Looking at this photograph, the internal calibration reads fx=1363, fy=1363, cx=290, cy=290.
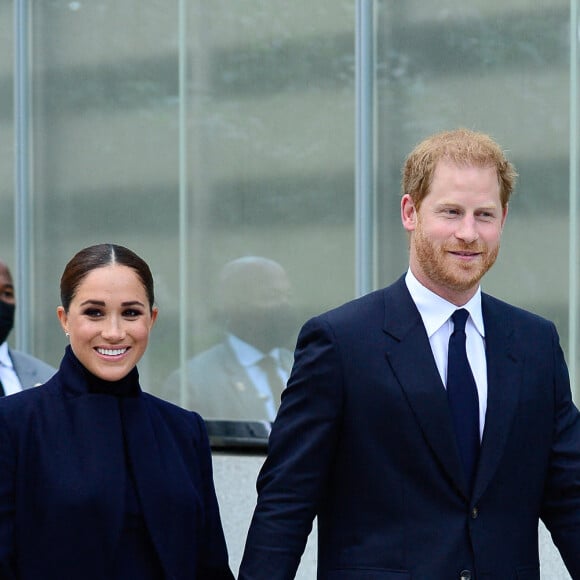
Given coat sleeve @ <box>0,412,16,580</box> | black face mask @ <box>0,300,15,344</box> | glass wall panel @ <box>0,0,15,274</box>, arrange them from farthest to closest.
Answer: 1. glass wall panel @ <box>0,0,15,274</box>
2. black face mask @ <box>0,300,15,344</box>
3. coat sleeve @ <box>0,412,16,580</box>

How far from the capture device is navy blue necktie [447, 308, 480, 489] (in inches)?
148

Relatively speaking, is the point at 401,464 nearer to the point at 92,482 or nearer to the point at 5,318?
the point at 92,482

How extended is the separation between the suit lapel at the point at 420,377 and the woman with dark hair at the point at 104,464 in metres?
0.71

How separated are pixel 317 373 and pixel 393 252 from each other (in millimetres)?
3164

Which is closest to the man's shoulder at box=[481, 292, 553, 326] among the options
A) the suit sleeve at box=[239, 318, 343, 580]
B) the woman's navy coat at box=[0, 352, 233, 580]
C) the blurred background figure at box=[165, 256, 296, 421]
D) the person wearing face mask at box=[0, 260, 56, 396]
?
the suit sleeve at box=[239, 318, 343, 580]

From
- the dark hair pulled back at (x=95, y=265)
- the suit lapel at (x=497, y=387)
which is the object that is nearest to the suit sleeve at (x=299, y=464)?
the suit lapel at (x=497, y=387)

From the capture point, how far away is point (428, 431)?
3.70m

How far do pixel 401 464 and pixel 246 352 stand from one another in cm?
367

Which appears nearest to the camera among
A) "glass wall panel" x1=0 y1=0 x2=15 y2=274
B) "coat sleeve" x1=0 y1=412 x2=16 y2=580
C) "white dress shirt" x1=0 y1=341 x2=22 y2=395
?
"coat sleeve" x1=0 y1=412 x2=16 y2=580

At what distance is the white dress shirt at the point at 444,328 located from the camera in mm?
3857

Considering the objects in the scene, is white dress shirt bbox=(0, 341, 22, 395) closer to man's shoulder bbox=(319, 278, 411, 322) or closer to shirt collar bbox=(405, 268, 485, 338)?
man's shoulder bbox=(319, 278, 411, 322)

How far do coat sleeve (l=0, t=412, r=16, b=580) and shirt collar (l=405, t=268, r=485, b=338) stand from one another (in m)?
1.21

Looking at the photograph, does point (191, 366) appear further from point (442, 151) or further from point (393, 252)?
point (442, 151)

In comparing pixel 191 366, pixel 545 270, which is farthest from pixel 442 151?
pixel 191 366
